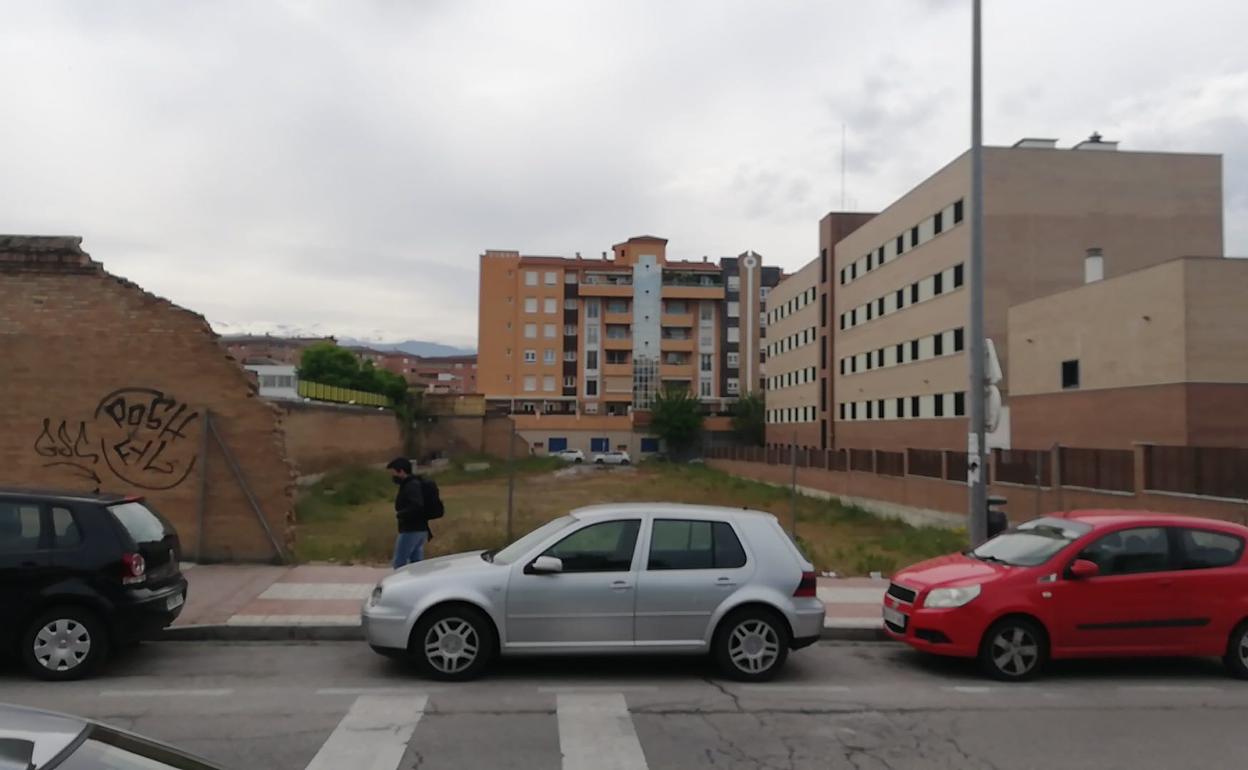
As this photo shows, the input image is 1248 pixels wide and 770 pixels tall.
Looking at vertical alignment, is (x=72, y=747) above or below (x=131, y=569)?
above

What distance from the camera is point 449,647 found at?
7957mm

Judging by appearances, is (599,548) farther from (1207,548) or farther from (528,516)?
(528,516)

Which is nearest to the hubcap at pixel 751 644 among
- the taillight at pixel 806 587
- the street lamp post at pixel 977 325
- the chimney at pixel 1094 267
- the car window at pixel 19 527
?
the taillight at pixel 806 587

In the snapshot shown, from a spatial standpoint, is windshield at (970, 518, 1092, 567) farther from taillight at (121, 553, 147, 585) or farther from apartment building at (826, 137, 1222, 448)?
apartment building at (826, 137, 1222, 448)

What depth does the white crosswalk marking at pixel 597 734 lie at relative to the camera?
6035mm

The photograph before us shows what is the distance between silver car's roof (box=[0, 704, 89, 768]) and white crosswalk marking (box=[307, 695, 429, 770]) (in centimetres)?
360

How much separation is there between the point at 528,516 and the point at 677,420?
213ft

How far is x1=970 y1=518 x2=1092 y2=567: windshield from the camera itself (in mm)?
8820

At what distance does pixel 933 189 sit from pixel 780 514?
69.9ft

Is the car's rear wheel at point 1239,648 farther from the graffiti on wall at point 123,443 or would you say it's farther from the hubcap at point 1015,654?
the graffiti on wall at point 123,443

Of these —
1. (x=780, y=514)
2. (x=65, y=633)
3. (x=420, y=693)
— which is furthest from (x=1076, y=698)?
(x=780, y=514)

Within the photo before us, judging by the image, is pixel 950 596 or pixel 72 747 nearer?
pixel 72 747

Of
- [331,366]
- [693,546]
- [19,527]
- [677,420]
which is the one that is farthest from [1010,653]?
[331,366]

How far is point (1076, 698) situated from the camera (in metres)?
7.94
